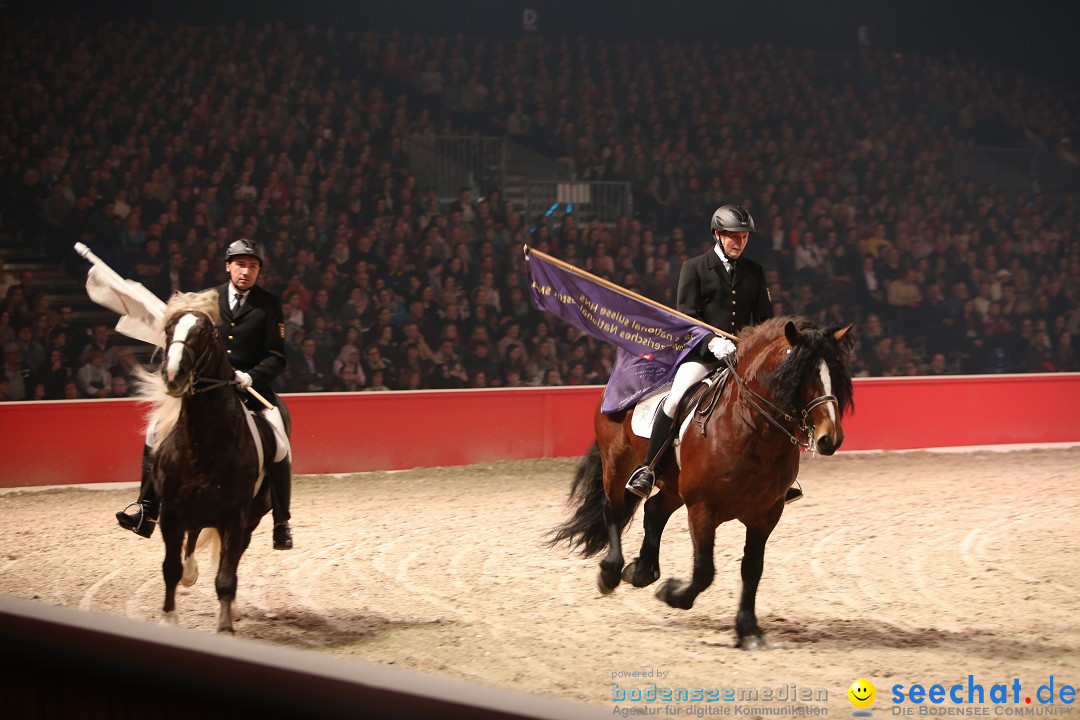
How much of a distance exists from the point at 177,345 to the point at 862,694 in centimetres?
330

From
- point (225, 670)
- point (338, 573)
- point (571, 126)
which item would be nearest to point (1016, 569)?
point (338, 573)

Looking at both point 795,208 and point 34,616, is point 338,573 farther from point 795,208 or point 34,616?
point 795,208

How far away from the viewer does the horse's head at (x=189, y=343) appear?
185 inches

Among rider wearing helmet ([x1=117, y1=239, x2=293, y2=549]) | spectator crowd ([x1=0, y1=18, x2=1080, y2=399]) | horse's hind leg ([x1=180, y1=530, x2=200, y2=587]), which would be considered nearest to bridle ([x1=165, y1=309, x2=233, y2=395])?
rider wearing helmet ([x1=117, y1=239, x2=293, y2=549])

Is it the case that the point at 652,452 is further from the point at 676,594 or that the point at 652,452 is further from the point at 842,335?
the point at 842,335

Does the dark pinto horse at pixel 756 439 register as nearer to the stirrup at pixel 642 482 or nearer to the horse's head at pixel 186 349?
the stirrup at pixel 642 482

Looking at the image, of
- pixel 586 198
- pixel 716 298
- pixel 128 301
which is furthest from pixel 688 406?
pixel 586 198

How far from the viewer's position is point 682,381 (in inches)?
226

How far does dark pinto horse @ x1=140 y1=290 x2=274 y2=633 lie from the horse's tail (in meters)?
2.08

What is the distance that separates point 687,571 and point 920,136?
570 inches

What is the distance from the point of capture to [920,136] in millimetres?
19016

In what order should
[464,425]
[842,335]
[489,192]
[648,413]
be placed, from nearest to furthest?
1. [842,335]
2. [648,413]
3. [464,425]
4. [489,192]

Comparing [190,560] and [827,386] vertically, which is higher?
[827,386]

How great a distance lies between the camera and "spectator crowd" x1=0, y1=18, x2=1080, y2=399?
12961mm
